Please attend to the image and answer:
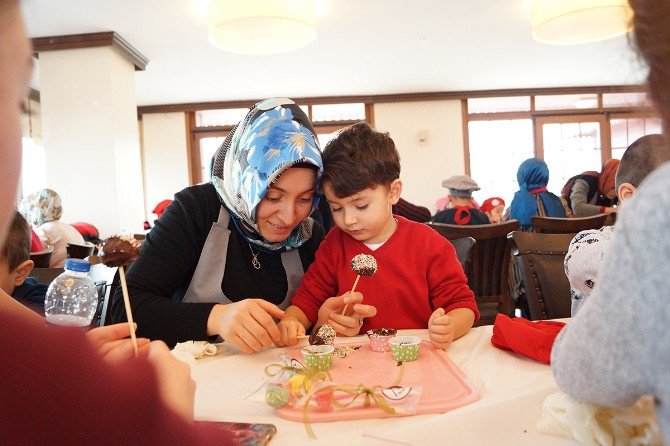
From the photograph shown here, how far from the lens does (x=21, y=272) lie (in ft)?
6.10

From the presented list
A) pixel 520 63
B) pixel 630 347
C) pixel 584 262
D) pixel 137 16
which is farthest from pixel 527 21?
pixel 630 347

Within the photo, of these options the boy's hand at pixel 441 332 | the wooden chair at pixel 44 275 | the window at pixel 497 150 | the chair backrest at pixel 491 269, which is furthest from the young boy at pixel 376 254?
the window at pixel 497 150

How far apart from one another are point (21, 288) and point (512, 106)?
9.45 meters

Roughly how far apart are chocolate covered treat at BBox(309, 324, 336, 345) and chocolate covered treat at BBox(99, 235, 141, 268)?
19.1 inches

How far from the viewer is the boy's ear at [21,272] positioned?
183 centimetres

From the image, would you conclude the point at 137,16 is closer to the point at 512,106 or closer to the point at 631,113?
the point at 631,113

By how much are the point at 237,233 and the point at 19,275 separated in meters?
0.86

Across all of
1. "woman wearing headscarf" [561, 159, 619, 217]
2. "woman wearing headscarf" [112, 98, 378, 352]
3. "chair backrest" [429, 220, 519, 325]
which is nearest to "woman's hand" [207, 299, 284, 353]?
"woman wearing headscarf" [112, 98, 378, 352]

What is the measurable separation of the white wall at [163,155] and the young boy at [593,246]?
8.68m

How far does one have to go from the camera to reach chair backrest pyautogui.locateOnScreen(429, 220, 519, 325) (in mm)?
3207

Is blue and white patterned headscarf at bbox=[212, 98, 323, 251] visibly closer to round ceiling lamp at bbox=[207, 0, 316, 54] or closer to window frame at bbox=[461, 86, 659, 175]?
round ceiling lamp at bbox=[207, 0, 316, 54]

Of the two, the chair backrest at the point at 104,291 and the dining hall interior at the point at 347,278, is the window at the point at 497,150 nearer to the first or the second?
the dining hall interior at the point at 347,278

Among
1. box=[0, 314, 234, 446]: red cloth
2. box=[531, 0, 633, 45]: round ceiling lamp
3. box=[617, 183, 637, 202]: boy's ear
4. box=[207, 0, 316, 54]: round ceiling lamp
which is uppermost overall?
box=[207, 0, 316, 54]: round ceiling lamp

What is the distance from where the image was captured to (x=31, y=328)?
1.05 feet
